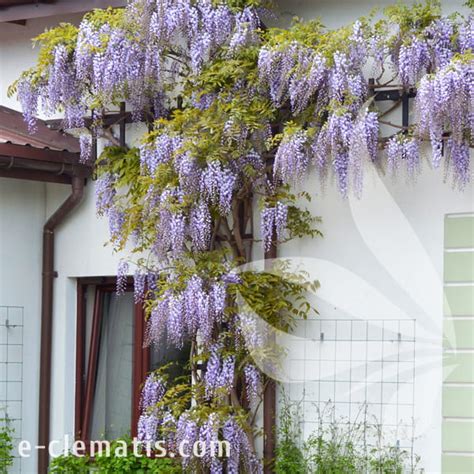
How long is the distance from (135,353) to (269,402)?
3.85 feet

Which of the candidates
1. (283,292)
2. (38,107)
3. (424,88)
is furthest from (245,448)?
(38,107)

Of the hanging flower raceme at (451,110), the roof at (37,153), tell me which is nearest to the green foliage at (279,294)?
the hanging flower raceme at (451,110)

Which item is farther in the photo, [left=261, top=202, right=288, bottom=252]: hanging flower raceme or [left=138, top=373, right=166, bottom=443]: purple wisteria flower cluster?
[left=138, top=373, right=166, bottom=443]: purple wisteria flower cluster

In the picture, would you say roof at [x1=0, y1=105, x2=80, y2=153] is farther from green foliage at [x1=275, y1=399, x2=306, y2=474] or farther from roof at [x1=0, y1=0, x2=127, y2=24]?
green foliage at [x1=275, y1=399, x2=306, y2=474]

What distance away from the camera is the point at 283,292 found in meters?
7.36

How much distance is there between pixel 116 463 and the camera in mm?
7676

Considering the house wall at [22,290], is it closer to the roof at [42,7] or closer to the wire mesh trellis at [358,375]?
the roof at [42,7]

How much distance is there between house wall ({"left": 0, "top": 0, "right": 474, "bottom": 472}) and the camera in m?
6.92

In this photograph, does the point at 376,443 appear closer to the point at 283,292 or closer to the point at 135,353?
the point at 283,292

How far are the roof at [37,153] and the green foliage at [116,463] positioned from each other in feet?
6.06

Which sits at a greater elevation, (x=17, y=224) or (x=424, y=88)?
(x=424, y=88)

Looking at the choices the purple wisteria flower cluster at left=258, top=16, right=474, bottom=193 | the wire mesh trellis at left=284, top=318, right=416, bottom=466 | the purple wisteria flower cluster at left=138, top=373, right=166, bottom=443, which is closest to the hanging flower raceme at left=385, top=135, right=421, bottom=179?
the purple wisteria flower cluster at left=258, top=16, right=474, bottom=193

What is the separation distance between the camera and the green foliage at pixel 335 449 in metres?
6.96

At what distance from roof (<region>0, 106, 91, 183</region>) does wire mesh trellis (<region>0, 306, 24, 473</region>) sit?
955mm
